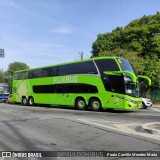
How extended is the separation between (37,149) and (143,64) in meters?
30.3

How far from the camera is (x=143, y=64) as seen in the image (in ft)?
121

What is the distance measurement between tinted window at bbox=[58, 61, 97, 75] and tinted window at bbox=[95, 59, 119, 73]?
56 cm

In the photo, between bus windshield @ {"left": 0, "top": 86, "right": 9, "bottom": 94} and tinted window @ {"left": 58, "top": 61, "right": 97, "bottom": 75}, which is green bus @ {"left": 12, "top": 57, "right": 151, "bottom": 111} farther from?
bus windshield @ {"left": 0, "top": 86, "right": 9, "bottom": 94}

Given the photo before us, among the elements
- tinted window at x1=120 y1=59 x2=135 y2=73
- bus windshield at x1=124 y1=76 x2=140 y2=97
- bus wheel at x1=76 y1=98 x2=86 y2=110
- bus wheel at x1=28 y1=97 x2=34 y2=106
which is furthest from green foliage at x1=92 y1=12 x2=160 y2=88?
bus windshield at x1=124 y1=76 x2=140 y2=97

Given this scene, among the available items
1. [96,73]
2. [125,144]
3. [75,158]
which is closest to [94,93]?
[96,73]

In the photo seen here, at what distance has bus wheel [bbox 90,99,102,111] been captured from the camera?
21672mm

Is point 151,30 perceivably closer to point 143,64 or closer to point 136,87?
point 143,64

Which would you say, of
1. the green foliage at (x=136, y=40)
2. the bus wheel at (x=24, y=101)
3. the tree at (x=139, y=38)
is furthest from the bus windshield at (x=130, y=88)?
the tree at (x=139, y=38)

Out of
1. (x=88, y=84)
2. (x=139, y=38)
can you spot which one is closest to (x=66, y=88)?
(x=88, y=84)

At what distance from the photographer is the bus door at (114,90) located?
19969mm

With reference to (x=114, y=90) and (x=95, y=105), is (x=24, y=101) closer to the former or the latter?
(x=95, y=105)

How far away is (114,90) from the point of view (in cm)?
2042

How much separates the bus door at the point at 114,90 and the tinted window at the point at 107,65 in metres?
0.56

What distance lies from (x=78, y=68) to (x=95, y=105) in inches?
132
